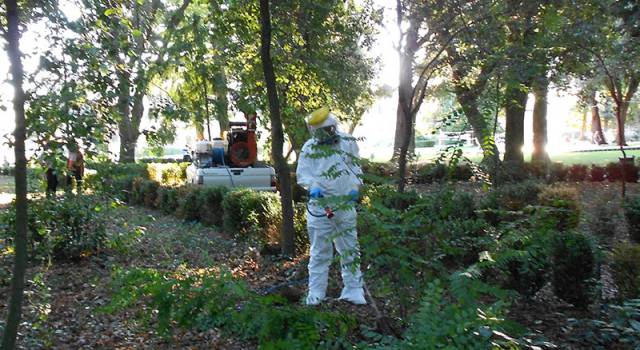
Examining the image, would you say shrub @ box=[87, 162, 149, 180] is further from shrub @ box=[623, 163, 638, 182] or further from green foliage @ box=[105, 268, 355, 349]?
shrub @ box=[623, 163, 638, 182]

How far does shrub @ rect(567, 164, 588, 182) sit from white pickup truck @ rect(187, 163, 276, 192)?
862 centimetres

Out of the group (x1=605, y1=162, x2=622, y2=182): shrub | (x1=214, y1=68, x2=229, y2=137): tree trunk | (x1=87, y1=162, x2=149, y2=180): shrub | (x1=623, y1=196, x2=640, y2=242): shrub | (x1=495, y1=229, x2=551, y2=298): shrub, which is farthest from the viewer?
(x1=605, y1=162, x2=622, y2=182): shrub

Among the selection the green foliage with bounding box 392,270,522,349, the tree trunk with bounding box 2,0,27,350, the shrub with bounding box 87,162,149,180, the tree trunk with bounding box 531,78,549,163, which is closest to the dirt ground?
the tree trunk with bounding box 2,0,27,350

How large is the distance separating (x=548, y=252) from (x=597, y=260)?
42 cm

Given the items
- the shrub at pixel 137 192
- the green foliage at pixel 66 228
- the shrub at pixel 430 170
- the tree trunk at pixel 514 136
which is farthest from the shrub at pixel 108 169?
the tree trunk at pixel 514 136

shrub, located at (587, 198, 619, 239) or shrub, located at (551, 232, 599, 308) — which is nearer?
shrub, located at (551, 232, 599, 308)

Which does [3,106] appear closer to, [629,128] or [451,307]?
[451,307]

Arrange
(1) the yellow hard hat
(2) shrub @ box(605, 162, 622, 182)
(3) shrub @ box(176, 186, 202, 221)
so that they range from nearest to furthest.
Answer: (1) the yellow hard hat, (3) shrub @ box(176, 186, 202, 221), (2) shrub @ box(605, 162, 622, 182)

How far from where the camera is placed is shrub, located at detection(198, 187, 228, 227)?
973cm

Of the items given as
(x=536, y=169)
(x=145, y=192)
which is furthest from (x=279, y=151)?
(x=536, y=169)

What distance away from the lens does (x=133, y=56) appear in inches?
152

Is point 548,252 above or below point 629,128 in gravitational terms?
below

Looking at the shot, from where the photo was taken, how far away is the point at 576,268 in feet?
14.4

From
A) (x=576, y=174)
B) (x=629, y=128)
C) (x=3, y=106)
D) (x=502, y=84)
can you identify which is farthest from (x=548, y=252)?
(x=629, y=128)
